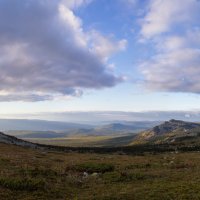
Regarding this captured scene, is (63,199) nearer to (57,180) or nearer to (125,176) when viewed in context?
(57,180)

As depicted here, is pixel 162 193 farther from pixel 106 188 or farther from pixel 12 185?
pixel 12 185

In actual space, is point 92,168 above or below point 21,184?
below

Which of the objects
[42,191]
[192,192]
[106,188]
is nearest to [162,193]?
[192,192]

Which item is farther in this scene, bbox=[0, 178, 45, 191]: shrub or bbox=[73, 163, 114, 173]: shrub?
bbox=[73, 163, 114, 173]: shrub

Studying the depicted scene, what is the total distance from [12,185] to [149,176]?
12.6m

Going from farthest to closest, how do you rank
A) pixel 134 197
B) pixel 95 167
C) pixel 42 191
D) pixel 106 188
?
1. pixel 95 167
2. pixel 106 188
3. pixel 42 191
4. pixel 134 197

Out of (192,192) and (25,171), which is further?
(25,171)

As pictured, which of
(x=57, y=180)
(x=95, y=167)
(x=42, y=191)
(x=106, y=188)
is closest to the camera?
(x=42, y=191)

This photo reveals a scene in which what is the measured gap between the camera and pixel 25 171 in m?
30.8

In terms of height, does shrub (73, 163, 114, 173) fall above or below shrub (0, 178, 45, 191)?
below

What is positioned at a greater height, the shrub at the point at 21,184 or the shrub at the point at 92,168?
the shrub at the point at 21,184

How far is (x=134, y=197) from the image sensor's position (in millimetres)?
21141

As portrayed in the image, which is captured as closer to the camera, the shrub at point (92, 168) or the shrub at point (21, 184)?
the shrub at point (21, 184)

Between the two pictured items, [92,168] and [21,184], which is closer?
[21,184]
